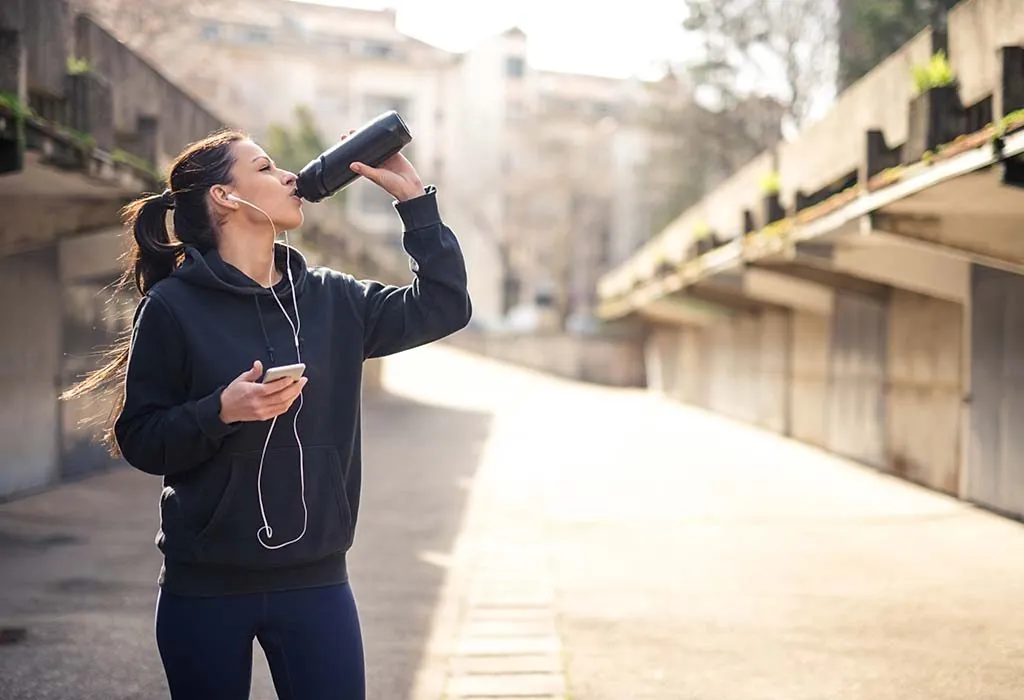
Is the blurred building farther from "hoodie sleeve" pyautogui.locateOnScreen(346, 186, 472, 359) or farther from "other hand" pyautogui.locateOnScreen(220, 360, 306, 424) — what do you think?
"other hand" pyautogui.locateOnScreen(220, 360, 306, 424)

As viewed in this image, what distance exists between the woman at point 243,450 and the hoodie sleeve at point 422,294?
108 mm

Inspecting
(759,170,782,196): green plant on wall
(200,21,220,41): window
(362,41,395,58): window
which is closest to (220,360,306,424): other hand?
(759,170,782,196): green plant on wall

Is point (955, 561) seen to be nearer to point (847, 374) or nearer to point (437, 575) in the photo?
point (437, 575)

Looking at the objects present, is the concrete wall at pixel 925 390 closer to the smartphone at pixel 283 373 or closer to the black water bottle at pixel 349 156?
the black water bottle at pixel 349 156

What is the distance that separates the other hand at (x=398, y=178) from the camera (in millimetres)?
2645

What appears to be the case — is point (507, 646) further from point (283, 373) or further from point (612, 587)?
point (283, 373)

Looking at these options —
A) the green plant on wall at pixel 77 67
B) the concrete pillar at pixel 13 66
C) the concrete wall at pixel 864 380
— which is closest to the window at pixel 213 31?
the concrete wall at pixel 864 380

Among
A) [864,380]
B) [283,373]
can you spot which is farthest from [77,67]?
[864,380]

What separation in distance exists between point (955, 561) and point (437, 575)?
11.4 feet

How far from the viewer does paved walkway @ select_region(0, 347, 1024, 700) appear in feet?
17.2

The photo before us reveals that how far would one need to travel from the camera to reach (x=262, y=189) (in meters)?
2.57

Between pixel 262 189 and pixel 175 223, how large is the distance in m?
0.25

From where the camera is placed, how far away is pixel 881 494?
39.9 feet

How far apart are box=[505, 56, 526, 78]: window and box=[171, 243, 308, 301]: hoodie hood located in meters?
61.8
